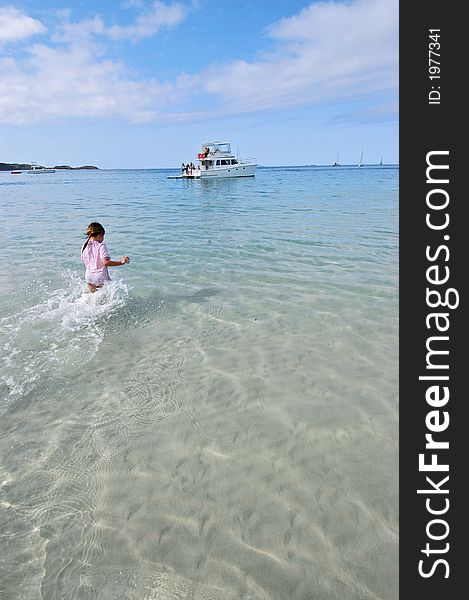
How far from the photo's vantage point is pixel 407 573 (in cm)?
253

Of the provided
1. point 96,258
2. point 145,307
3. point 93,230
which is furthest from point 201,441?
point 93,230

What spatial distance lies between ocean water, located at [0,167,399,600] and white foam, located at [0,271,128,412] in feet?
0.12

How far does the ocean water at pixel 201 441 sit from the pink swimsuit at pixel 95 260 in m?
0.45

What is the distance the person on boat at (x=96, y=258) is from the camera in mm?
7086

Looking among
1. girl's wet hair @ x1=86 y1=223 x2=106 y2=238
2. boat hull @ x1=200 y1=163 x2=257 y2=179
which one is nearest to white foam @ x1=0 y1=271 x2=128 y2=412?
girl's wet hair @ x1=86 y1=223 x2=106 y2=238

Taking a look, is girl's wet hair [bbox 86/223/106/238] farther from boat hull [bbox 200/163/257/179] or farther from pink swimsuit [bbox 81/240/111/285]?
boat hull [bbox 200/163/257/179]

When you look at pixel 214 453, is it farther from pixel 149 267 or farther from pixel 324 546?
pixel 149 267

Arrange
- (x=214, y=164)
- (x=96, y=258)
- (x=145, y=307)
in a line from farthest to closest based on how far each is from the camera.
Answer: (x=214, y=164) → (x=145, y=307) → (x=96, y=258)

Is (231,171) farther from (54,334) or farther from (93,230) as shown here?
(54,334)

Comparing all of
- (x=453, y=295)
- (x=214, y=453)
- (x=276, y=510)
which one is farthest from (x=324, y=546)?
(x=453, y=295)

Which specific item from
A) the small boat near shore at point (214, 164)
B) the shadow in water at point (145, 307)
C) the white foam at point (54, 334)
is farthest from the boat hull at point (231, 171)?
the shadow in water at point (145, 307)

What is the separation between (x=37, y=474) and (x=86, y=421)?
77 cm

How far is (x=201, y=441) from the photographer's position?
3.83 metres

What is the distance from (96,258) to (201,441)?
4.64 meters
